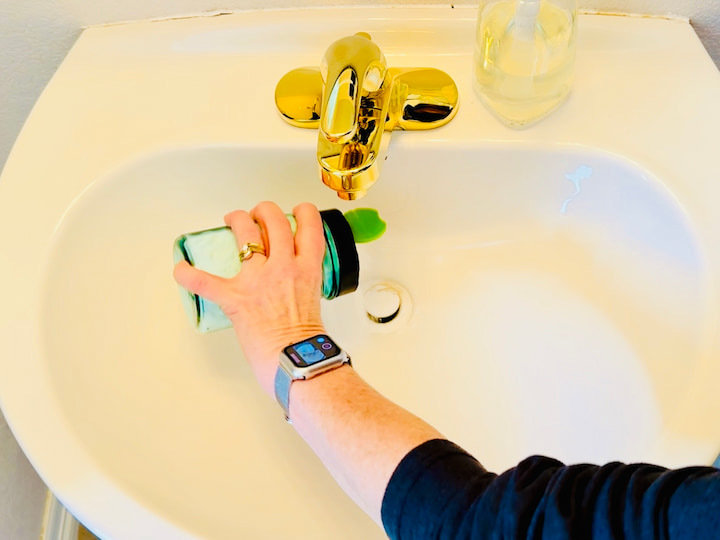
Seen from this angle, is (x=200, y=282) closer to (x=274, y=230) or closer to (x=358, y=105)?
(x=274, y=230)

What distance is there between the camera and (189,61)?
61 centimetres

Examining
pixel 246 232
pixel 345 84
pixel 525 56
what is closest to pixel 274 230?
pixel 246 232

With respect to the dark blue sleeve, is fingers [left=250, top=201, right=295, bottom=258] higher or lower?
higher

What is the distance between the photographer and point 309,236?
49 cm

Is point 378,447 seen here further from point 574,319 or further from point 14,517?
point 14,517

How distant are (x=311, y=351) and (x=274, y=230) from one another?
0.11m

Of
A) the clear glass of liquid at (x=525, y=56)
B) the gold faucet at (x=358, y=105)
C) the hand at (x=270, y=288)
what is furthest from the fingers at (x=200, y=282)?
the clear glass of liquid at (x=525, y=56)

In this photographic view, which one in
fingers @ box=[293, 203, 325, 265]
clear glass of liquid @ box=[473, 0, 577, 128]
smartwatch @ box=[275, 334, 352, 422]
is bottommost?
smartwatch @ box=[275, 334, 352, 422]

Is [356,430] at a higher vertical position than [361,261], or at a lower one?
lower

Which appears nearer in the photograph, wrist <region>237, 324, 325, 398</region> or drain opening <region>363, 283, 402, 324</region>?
wrist <region>237, 324, 325, 398</region>

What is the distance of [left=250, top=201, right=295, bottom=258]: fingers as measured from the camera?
0.48m

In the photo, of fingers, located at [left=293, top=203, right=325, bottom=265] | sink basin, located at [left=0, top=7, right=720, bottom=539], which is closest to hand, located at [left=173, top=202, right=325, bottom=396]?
fingers, located at [left=293, top=203, right=325, bottom=265]

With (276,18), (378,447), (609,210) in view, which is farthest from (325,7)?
(378,447)

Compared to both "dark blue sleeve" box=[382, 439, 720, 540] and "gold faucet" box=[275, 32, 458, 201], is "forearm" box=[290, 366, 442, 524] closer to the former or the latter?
"dark blue sleeve" box=[382, 439, 720, 540]
